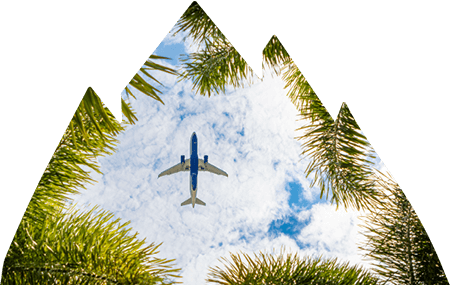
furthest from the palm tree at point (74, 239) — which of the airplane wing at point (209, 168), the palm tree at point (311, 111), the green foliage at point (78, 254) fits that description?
the palm tree at point (311, 111)

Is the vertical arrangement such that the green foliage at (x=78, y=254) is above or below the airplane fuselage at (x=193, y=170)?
below

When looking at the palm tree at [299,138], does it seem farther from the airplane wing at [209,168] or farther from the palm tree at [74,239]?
the airplane wing at [209,168]

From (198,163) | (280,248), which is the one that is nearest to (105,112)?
(198,163)

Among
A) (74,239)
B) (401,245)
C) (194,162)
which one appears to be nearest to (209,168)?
(194,162)

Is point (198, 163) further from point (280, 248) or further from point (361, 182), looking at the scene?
point (361, 182)

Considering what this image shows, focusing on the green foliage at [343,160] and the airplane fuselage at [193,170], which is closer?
the airplane fuselage at [193,170]

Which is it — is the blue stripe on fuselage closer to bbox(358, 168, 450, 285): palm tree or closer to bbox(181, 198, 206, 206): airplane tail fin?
bbox(181, 198, 206, 206): airplane tail fin

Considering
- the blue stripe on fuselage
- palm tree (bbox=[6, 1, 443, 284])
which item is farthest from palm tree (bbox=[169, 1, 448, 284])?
the blue stripe on fuselage
